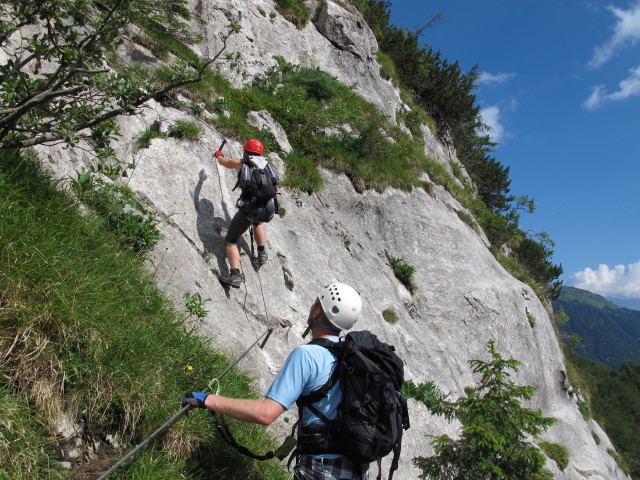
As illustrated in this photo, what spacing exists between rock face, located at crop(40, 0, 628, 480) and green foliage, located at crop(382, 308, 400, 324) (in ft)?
0.49

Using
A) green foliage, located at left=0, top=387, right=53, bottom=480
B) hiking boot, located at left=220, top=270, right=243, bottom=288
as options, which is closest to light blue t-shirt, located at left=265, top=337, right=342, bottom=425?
green foliage, located at left=0, top=387, right=53, bottom=480

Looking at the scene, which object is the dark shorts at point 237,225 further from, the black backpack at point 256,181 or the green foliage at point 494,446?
the green foliage at point 494,446

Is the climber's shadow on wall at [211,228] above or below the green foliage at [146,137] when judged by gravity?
below

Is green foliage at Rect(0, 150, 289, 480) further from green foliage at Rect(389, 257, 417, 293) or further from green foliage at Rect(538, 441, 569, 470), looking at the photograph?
green foliage at Rect(538, 441, 569, 470)

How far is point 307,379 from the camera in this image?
3.43m

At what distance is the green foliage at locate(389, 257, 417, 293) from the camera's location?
12.6m

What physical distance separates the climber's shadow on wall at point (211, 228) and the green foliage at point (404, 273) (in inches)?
218

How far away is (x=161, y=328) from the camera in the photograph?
5066 mm

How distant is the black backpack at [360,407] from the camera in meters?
3.30

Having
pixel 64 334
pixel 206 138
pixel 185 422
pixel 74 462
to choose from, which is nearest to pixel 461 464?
pixel 185 422

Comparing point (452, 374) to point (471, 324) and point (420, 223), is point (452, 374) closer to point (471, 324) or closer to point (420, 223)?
point (471, 324)

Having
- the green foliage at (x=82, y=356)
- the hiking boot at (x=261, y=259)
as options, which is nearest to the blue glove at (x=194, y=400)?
the green foliage at (x=82, y=356)

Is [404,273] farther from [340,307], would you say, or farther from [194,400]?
[194,400]

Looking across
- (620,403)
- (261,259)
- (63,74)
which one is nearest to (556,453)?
(261,259)
